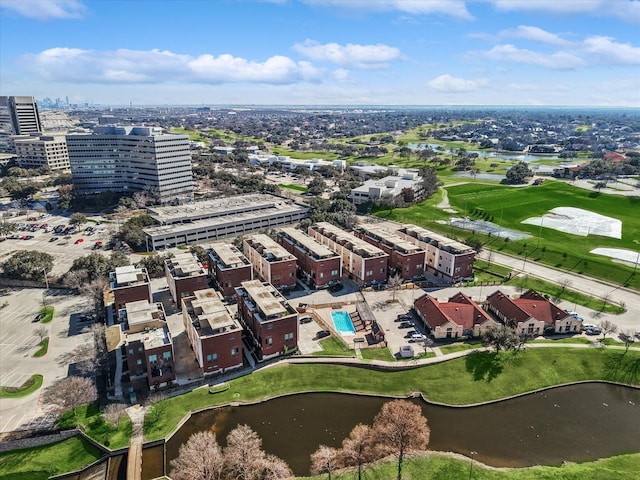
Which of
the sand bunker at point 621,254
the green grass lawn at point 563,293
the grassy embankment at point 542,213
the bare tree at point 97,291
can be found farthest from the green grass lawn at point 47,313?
the sand bunker at point 621,254

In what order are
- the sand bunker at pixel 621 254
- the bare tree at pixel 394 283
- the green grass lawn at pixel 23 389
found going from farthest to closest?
Result: 1. the sand bunker at pixel 621 254
2. the bare tree at pixel 394 283
3. the green grass lawn at pixel 23 389

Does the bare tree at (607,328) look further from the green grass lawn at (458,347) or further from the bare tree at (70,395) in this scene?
the bare tree at (70,395)

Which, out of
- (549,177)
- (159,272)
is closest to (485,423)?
(159,272)

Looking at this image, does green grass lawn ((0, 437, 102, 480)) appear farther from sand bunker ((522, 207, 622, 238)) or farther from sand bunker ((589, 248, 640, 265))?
sand bunker ((522, 207, 622, 238))

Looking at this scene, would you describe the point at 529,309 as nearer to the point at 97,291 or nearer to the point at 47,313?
the point at 97,291

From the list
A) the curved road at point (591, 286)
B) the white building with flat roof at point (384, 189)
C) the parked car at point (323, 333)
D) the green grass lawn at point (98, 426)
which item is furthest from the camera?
the white building with flat roof at point (384, 189)

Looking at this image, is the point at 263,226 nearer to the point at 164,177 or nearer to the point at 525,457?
the point at 164,177
